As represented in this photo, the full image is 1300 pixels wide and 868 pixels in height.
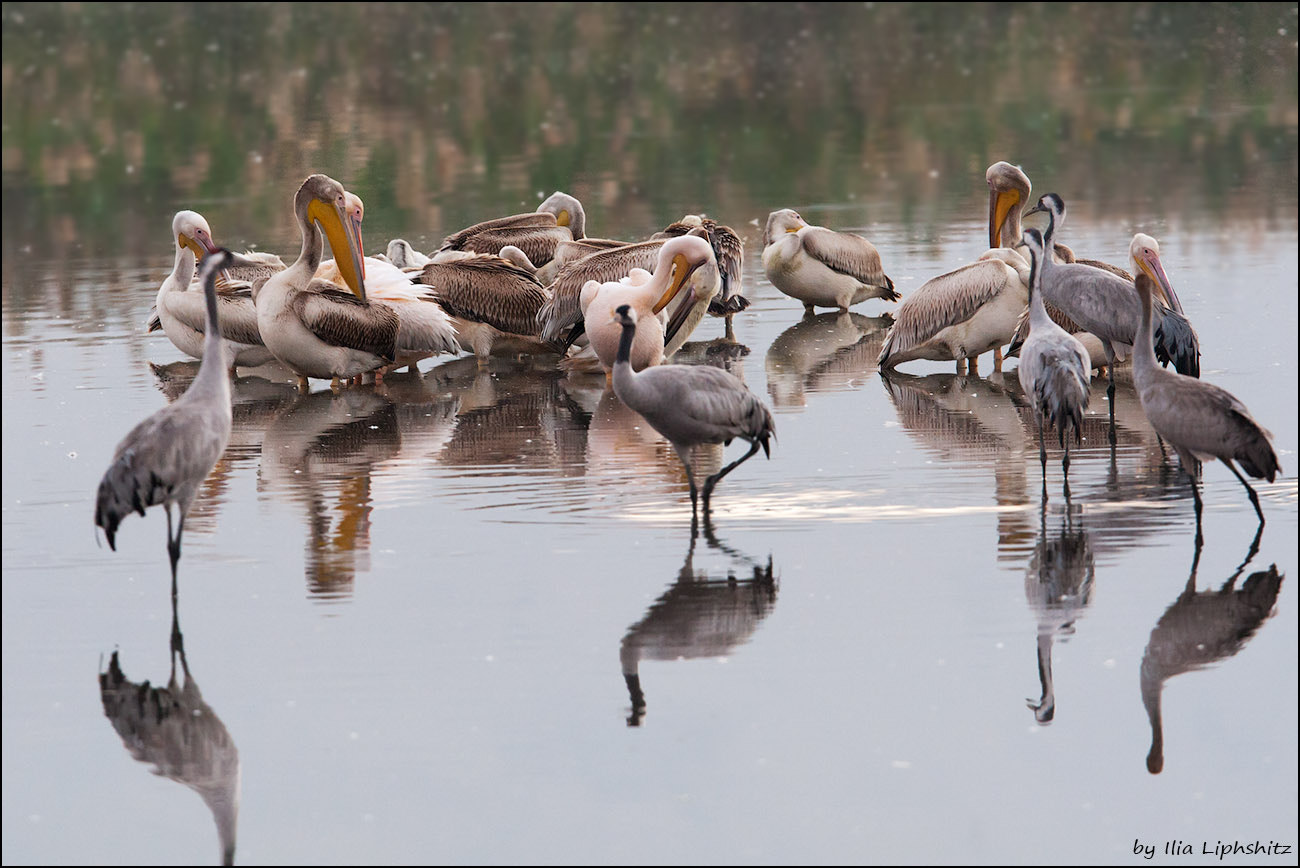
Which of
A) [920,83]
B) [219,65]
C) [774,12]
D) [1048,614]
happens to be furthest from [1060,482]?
[774,12]

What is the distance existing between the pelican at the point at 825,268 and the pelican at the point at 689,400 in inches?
222

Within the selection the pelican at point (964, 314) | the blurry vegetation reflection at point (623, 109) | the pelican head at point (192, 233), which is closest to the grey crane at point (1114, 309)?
the pelican at point (964, 314)

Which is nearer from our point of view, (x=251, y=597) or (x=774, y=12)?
(x=251, y=597)

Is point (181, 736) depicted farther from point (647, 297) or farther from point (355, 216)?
point (355, 216)

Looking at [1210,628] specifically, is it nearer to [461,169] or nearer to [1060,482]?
[1060,482]

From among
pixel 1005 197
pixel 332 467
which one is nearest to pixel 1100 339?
pixel 1005 197

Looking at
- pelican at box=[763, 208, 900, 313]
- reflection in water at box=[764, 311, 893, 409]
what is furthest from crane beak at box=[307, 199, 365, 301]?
pelican at box=[763, 208, 900, 313]

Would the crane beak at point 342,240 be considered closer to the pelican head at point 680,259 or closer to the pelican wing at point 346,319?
the pelican wing at point 346,319

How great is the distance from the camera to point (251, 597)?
6641 mm

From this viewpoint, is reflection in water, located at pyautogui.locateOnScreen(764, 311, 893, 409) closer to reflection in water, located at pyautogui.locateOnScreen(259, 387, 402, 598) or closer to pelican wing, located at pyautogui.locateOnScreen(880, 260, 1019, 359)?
pelican wing, located at pyautogui.locateOnScreen(880, 260, 1019, 359)

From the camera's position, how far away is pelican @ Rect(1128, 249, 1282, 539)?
693cm

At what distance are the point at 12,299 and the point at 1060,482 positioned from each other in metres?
10.0

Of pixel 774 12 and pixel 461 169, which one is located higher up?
pixel 774 12

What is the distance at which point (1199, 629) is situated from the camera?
5.97 metres
